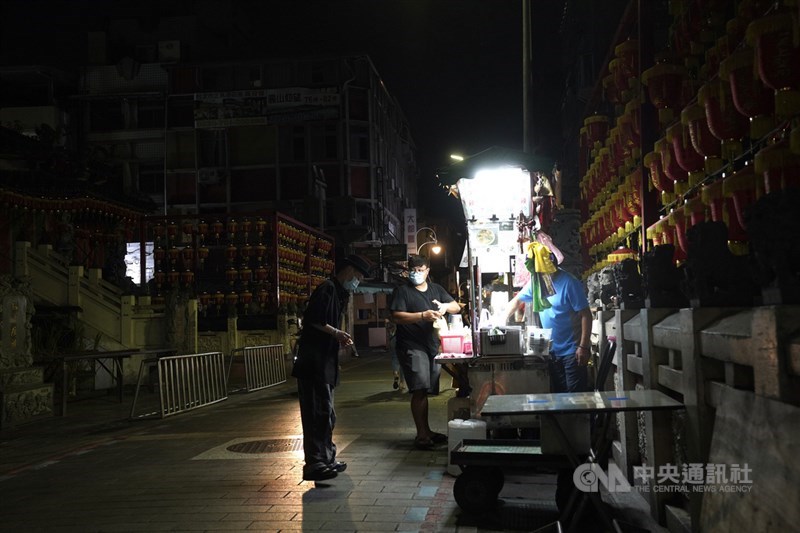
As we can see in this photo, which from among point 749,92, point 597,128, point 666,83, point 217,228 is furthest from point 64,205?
point 749,92

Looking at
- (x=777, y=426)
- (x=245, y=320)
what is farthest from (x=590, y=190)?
(x=245, y=320)

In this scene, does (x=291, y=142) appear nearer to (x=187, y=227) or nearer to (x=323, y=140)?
(x=323, y=140)

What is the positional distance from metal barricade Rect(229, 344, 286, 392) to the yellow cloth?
1044cm

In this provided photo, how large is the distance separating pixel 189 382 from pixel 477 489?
9489 millimetres

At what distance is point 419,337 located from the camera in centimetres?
838

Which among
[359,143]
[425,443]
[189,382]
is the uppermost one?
[359,143]

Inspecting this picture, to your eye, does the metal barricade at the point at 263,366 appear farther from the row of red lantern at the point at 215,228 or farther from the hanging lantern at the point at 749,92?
the hanging lantern at the point at 749,92

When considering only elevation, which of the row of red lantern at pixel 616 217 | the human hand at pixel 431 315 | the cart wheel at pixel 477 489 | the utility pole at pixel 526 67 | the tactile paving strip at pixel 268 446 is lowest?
the tactile paving strip at pixel 268 446

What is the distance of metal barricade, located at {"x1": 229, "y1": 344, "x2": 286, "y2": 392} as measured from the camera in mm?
16906

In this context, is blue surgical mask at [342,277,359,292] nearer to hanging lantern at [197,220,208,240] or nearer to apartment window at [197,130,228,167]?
hanging lantern at [197,220,208,240]

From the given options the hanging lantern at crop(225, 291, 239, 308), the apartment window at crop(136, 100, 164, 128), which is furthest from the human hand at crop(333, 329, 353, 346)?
the apartment window at crop(136, 100, 164, 128)

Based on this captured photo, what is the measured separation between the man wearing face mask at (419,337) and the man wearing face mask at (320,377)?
1296mm

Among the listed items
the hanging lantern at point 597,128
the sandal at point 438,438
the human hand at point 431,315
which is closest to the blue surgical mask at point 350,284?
the human hand at point 431,315

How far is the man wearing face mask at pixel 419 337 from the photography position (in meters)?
8.19
